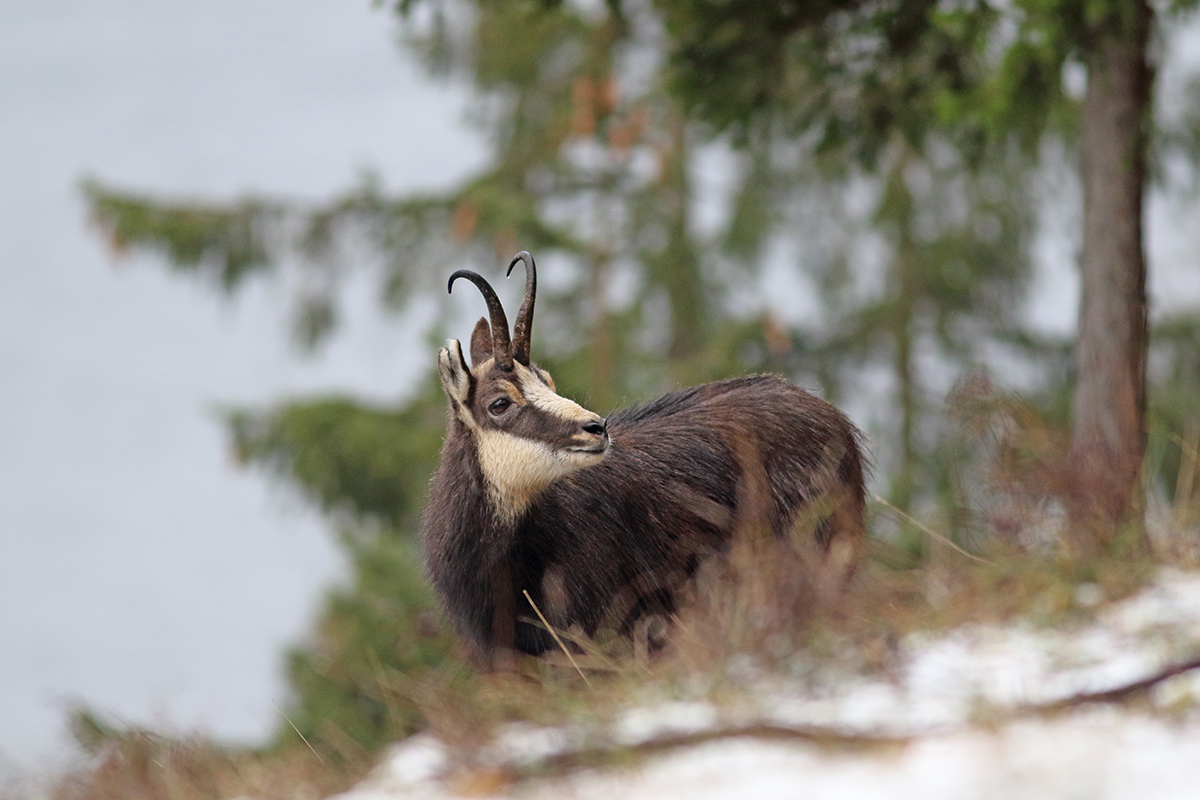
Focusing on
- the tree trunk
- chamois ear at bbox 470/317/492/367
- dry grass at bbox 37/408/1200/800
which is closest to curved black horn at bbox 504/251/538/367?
chamois ear at bbox 470/317/492/367

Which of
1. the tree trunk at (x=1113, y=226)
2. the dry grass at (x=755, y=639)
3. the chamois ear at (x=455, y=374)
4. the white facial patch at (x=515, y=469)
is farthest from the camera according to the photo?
the tree trunk at (x=1113, y=226)

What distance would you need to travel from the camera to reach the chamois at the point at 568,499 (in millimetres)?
5617

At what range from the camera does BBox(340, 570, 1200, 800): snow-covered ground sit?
2.83 m

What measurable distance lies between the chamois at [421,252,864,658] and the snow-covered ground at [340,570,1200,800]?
188 centimetres

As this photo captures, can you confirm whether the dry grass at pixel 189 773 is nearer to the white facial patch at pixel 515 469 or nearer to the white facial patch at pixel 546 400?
the white facial patch at pixel 515 469

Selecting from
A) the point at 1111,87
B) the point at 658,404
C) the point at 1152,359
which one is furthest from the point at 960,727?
the point at 1152,359

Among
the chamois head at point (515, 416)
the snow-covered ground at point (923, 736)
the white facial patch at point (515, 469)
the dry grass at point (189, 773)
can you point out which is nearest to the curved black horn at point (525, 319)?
the chamois head at point (515, 416)

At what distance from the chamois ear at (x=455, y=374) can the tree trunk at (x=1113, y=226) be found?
12.7ft

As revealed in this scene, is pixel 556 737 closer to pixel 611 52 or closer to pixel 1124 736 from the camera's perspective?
pixel 1124 736

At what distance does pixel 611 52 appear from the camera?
59.6ft

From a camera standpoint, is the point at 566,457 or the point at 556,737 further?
the point at 566,457

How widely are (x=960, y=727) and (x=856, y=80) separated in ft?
22.1

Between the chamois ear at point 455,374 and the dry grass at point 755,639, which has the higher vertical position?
the chamois ear at point 455,374

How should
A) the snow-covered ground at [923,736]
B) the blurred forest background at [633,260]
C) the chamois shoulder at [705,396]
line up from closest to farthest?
1. the snow-covered ground at [923,736]
2. the chamois shoulder at [705,396]
3. the blurred forest background at [633,260]
